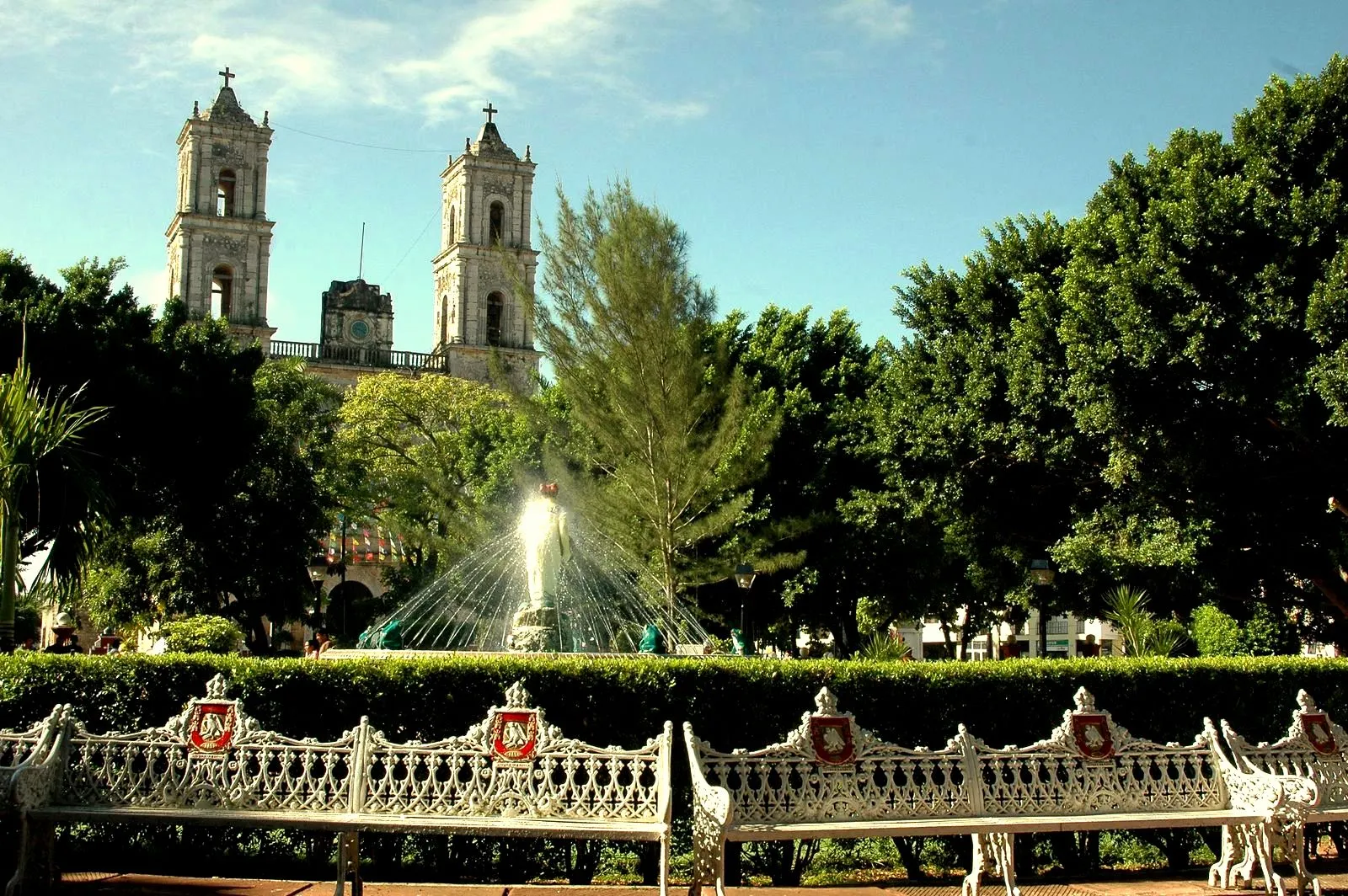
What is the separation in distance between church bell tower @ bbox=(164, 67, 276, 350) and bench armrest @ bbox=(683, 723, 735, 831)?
55.1m

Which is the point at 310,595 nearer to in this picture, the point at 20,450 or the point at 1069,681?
the point at 20,450

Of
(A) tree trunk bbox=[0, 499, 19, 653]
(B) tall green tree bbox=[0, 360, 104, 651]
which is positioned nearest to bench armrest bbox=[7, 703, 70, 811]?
(A) tree trunk bbox=[0, 499, 19, 653]

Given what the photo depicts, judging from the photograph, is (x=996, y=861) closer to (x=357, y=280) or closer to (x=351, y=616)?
(x=351, y=616)

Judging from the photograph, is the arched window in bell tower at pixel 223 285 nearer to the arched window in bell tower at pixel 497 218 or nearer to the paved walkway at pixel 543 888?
the arched window in bell tower at pixel 497 218

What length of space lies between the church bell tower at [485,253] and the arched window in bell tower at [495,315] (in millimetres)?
41

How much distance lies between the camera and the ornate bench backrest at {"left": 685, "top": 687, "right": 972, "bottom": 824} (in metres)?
6.88

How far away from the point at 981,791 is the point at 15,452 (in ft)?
23.6

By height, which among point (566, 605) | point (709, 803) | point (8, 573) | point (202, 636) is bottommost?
point (709, 803)

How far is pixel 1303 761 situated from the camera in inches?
308

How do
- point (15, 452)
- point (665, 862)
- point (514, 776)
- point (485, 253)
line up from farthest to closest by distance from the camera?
1. point (485, 253)
2. point (15, 452)
3. point (514, 776)
4. point (665, 862)

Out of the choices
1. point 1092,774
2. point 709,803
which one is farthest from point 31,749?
point 1092,774

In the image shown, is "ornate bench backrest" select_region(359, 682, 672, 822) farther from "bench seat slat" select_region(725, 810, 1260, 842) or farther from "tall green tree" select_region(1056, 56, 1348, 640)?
"tall green tree" select_region(1056, 56, 1348, 640)

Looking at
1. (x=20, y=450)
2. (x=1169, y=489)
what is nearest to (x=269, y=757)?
(x=20, y=450)

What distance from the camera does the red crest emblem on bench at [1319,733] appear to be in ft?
26.0
